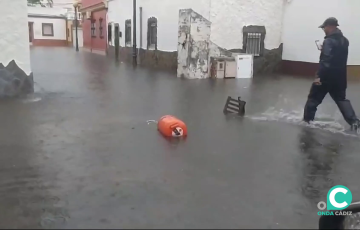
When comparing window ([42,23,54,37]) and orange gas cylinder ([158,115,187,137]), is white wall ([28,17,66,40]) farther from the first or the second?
orange gas cylinder ([158,115,187,137])

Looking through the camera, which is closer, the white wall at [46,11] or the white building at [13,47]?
the white building at [13,47]

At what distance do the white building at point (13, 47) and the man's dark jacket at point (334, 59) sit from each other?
22.1ft

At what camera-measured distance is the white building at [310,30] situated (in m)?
14.5

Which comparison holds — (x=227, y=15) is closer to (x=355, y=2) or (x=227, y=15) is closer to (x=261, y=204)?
(x=355, y=2)

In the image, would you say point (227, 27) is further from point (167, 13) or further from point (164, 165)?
point (164, 165)

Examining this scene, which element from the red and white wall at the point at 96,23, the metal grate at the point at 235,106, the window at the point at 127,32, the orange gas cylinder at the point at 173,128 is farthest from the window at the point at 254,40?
the red and white wall at the point at 96,23

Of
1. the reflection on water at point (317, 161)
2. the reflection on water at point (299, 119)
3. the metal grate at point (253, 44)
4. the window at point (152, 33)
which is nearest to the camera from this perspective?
the reflection on water at point (317, 161)

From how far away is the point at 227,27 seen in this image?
52.2 ft

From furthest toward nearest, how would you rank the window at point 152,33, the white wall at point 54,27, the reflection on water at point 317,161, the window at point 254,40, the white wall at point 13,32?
the white wall at point 54,27 → the window at point 152,33 → the window at point 254,40 → the white wall at point 13,32 → the reflection on water at point 317,161

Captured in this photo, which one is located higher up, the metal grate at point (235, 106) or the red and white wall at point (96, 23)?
the red and white wall at point (96, 23)

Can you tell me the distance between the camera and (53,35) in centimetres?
5100

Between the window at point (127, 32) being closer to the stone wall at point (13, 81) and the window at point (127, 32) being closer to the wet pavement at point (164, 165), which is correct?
the stone wall at point (13, 81)

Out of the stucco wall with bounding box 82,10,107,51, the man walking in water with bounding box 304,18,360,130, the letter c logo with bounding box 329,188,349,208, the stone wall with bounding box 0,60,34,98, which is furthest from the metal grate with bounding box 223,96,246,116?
the stucco wall with bounding box 82,10,107,51

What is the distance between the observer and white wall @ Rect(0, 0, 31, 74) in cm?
936
